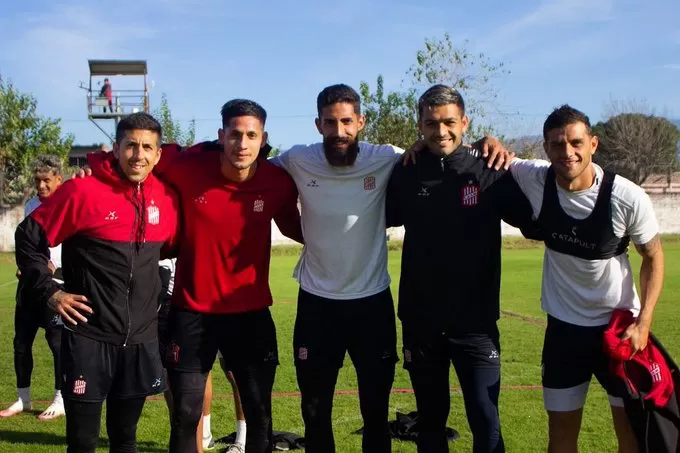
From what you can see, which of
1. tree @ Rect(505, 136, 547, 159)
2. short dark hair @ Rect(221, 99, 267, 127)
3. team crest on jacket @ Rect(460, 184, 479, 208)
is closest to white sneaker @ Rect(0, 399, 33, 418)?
short dark hair @ Rect(221, 99, 267, 127)

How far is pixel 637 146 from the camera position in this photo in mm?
53375

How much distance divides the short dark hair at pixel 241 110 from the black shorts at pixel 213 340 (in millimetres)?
1288

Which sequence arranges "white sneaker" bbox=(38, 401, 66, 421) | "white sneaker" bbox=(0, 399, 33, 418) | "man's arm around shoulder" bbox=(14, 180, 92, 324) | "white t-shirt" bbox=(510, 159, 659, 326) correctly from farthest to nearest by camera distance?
"white sneaker" bbox=(0, 399, 33, 418) → "white sneaker" bbox=(38, 401, 66, 421) → "white t-shirt" bbox=(510, 159, 659, 326) → "man's arm around shoulder" bbox=(14, 180, 92, 324)

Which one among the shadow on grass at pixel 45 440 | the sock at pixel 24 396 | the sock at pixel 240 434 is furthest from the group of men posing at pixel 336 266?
the sock at pixel 24 396

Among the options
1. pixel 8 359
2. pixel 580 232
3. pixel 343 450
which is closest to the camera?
pixel 580 232

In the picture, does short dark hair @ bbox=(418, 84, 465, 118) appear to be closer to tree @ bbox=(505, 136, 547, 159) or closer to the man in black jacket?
the man in black jacket

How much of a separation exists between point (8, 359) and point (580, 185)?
28.1ft

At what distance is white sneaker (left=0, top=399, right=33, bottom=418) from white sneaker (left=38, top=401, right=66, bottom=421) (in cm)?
35

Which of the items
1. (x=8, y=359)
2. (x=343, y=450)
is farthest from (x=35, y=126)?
(x=343, y=450)

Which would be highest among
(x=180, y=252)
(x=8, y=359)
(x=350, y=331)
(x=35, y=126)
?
(x=35, y=126)

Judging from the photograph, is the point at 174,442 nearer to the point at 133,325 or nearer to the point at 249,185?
the point at 133,325

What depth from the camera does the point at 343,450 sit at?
5746 mm

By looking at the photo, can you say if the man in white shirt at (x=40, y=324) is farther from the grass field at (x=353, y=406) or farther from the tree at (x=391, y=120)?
the tree at (x=391, y=120)

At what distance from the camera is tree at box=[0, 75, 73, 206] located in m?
34.7
